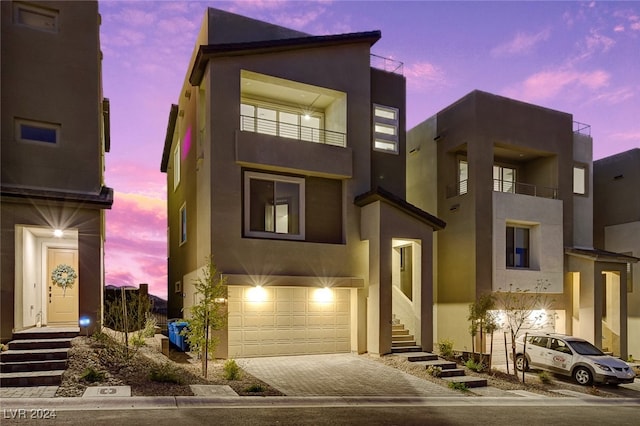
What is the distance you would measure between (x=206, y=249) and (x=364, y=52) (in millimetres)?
10299

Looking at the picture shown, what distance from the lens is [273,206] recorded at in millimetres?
17234

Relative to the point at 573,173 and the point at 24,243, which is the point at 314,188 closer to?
the point at 24,243

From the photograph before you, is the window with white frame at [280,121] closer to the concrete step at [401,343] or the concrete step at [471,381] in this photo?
the concrete step at [401,343]

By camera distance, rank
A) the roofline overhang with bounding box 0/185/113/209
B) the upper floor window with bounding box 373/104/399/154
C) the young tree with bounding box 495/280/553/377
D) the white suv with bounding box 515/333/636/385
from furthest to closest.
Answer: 1. the young tree with bounding box 495/280/553/377
2. the upper floor window with bounding box 373/104/399/154
3. the white suv with bounding box 515/333/636/385
4. the roofline overhang with bounding box 0/185/113/209

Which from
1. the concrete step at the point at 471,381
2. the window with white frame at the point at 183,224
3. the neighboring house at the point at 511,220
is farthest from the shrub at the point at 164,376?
the neighboring house at the point at 511,220

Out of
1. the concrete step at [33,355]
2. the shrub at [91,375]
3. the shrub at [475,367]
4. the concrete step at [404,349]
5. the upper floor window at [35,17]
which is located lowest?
the shrub at [475,367]

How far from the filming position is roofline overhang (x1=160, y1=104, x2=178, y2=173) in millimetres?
24516

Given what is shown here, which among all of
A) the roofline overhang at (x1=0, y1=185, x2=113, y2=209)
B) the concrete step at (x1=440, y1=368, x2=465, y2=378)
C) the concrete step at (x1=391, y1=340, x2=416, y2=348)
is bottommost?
the concrete step at (x1=440, y1=368, x2=465, y2=378)

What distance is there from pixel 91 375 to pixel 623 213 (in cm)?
2710

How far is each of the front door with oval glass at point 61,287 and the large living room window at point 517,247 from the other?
17.9 m

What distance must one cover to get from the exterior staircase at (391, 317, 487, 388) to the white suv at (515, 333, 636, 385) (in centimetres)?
196

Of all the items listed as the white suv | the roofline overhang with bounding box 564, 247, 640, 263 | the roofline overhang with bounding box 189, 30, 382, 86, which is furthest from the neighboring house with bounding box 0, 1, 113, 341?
the roofline overhang with bounding box 564, 247, 640, 263

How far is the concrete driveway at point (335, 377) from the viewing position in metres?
12.1

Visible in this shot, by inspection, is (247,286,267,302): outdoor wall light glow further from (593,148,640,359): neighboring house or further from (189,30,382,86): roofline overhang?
(593,148,640,359): neighboring house
